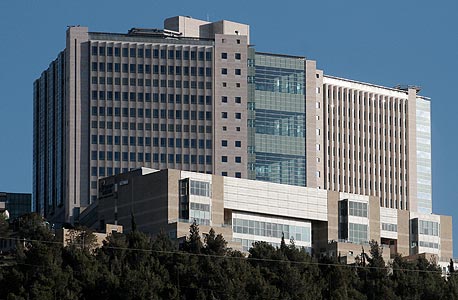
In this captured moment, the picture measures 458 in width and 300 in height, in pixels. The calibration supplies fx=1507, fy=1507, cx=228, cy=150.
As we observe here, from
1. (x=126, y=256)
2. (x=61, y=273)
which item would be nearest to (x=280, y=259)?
(x=126, y=256)

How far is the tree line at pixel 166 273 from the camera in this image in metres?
172

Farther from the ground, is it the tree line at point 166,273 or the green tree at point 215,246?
the green tree at point 215,246

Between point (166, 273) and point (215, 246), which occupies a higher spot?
point (215, 246)

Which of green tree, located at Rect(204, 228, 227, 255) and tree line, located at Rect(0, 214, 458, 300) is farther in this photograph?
green tree, located at Rect(204, 228, 227, 255)

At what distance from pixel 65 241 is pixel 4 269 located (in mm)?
19891

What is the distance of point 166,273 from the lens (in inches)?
7121

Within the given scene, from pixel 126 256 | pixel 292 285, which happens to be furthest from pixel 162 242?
pixel 292 285

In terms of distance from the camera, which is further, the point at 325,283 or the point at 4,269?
the point at 325,283

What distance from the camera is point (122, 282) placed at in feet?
569

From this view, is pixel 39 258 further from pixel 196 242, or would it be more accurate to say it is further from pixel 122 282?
pixel 196 242

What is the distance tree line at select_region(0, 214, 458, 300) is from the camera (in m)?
172

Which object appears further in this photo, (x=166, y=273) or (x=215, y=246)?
(x=215, y=246)

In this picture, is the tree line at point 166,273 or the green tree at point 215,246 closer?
the tree line at point 166,273

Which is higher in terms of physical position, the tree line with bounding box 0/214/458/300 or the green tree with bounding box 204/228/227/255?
the green tree with bounding box 204/228/227/255
